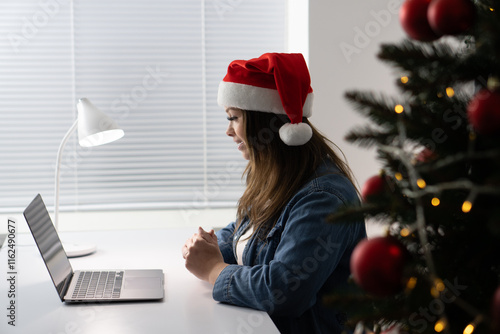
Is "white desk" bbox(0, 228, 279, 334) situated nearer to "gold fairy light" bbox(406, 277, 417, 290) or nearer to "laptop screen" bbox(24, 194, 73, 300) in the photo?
"laptop screen" bbox(24, 194, 73, 300)

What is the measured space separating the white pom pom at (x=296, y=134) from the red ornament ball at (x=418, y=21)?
0.86m

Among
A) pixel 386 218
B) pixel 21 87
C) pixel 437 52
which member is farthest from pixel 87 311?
pixel 21 87

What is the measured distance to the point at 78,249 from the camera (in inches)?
72.6

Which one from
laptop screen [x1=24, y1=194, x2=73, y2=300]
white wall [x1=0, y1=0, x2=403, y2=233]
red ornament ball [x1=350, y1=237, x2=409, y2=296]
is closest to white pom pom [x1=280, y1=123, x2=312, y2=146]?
laptop screen [x1=24, y1=194, x2=73, y2=300]

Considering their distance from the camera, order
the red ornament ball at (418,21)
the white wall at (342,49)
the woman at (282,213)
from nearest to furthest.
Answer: the red ornament ball at (418,21)
the woman at (282,213)
the white wall at (342,49)

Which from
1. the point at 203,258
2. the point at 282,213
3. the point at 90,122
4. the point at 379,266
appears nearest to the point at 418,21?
the point at 379,266

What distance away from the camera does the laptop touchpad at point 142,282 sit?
141 centimetres

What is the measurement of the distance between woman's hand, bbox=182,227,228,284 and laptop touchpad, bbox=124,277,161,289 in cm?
10

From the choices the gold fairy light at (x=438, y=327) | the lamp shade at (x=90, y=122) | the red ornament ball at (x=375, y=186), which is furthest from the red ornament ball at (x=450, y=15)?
the lamp shade at (x=90, y=122)

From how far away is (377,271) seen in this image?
19.5 inches

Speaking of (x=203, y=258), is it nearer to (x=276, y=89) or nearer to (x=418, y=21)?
(x=276, y=89)

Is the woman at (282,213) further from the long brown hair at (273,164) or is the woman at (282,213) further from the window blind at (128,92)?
the window blind at (128,92)

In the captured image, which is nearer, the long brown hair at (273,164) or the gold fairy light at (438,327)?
the gold fairy light at (438,327)

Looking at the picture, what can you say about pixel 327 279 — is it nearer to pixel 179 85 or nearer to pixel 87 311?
pixel 87 311
